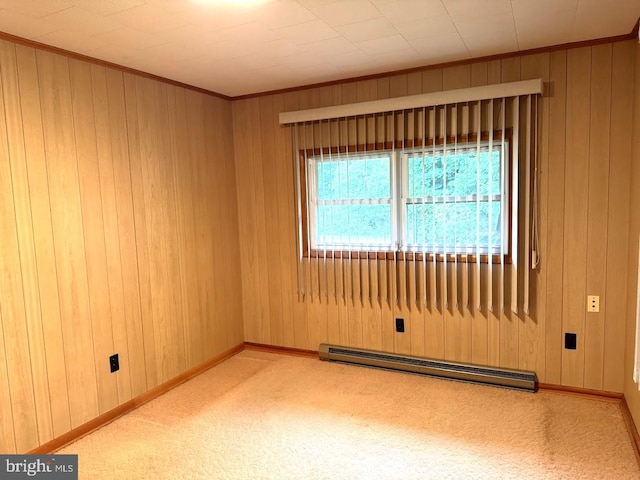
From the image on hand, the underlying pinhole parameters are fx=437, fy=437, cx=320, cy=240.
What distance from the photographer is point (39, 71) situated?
241cm

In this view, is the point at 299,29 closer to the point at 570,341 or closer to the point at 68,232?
the point at 68,232

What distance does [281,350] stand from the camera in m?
3.98

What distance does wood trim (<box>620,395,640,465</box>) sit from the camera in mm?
2272

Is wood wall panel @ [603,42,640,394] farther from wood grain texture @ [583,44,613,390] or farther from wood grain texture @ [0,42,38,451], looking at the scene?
wood grain texture @ [0,42,38,451]

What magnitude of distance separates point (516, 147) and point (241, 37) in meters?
1.88

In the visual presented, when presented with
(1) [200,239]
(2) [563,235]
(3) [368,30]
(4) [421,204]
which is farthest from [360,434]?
(3) [368,30]

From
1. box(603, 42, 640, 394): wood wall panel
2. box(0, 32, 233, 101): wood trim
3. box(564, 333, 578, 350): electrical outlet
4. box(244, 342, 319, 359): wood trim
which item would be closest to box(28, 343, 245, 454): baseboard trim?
box(244, 342, 319, 359): wood trim

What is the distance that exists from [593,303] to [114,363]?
3162 mm

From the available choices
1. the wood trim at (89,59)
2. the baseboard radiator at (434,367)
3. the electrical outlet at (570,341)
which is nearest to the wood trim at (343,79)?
the wood trim at (89,59)

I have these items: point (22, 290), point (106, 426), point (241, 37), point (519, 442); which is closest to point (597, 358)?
point (519, 442)

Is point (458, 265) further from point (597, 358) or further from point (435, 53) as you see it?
point (435, 53)

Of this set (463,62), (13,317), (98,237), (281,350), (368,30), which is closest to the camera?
(13,317)

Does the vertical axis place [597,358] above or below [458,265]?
below

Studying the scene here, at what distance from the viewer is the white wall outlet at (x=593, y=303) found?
9.30ft
